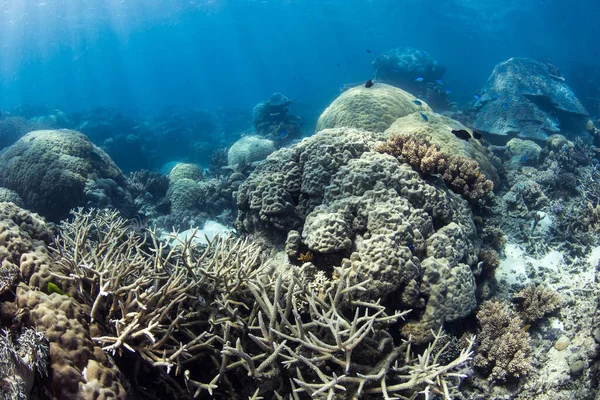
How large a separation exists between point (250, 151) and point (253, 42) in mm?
104949

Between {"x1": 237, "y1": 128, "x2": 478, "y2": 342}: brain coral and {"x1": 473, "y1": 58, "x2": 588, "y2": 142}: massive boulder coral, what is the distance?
31.0 feet

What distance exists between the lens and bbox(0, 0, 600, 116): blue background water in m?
48.9

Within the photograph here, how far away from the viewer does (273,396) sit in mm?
2902

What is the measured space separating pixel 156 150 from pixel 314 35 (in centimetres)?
8014

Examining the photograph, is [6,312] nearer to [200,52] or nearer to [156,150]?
[156,150]

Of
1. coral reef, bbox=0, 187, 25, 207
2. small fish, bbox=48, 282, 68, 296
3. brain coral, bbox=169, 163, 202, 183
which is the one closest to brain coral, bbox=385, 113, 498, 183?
small fish, bbox=48, 282, 68, 296

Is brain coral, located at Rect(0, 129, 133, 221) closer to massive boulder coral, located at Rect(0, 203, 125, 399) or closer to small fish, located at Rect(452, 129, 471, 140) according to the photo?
massive boulder coral, located at Rect(0, 203, 125, 399)

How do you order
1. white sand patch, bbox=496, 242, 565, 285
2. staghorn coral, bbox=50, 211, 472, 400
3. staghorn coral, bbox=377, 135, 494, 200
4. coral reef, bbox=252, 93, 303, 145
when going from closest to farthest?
staghorn coral, bbox=50, 211, 472, 400 < staghorn coral, bbox=377, 135, 494, 200 < white sand patch, bbox=496, 242, 565, 285 < coral reef, bbox=252, 93, 303, 145

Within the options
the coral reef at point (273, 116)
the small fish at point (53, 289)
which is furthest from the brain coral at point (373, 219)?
the coral reef at point (273, 116)

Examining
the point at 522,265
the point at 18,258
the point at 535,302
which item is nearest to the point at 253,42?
the point at 522,265

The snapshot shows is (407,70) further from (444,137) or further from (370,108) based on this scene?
(444,137)

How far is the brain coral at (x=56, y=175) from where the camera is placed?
303 inches

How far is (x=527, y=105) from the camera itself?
514 inches

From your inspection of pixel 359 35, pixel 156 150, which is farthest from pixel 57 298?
pixel 359 35
